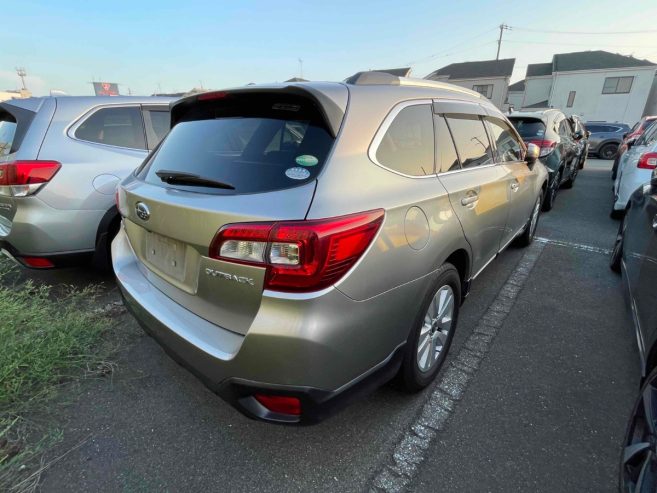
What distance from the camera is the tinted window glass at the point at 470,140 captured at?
244 centimetres

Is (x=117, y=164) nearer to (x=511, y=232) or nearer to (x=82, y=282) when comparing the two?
(x=82, y=282)

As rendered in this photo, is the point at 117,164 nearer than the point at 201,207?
No

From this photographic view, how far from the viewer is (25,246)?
2992 millimetres

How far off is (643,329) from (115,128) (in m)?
4.51

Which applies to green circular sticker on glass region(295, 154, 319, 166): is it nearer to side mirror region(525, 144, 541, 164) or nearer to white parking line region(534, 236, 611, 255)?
side mirror region(525, 144, 541, 164)

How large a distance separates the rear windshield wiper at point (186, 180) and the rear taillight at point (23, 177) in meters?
1.72

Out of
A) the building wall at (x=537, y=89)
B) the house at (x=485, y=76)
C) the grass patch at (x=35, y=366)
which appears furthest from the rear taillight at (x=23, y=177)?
the building wall at (x=537, y=89)

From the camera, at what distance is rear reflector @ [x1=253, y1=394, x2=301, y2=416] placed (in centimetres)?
146

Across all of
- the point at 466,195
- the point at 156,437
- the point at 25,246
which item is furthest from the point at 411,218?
the point at 25,246

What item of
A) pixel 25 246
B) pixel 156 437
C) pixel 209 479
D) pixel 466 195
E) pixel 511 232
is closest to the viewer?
pixel 209 479

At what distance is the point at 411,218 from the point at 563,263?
11.5 ft

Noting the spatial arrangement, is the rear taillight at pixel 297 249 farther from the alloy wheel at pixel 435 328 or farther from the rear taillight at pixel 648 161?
the rear taillight at pixel 648 161

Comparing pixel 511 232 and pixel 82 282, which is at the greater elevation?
A: pixel 511 232

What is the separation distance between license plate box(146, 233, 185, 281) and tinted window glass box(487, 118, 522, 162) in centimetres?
271
